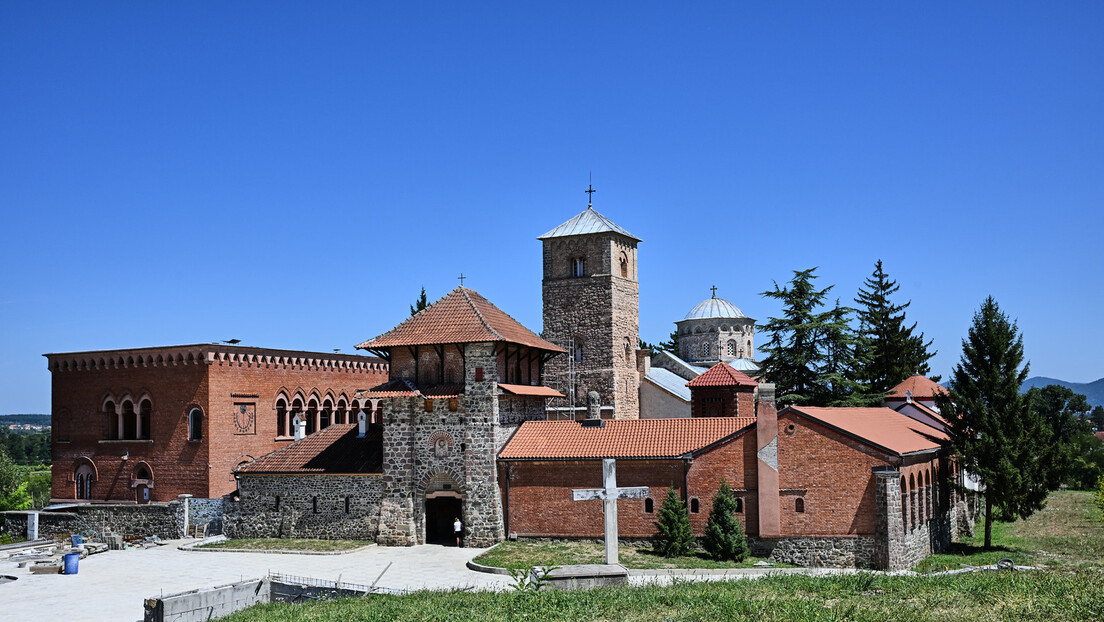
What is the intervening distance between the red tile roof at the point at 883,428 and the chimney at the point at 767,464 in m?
0.44

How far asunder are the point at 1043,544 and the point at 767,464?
1154 centimetres

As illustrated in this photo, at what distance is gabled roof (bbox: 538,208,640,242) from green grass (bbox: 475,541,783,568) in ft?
51.6

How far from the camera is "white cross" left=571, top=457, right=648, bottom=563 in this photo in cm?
2098

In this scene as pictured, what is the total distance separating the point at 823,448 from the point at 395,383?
13.0 m

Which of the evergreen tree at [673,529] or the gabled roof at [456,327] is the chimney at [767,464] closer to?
the evergreen tree at [673,529]

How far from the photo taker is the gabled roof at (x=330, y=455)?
2983 cm

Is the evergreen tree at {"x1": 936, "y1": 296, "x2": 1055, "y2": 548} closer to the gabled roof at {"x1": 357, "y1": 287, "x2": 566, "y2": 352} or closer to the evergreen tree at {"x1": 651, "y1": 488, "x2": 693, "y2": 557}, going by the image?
the evergreen tree at {"x1": 651, "y1": 488, "x2": 693, "y2": 557}

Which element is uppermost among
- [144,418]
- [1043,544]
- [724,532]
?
[144,418]

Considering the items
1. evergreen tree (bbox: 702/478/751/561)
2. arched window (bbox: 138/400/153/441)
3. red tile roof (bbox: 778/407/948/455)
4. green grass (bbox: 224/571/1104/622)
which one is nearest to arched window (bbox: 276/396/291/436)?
arched window (bbox: 138/400/153/441)


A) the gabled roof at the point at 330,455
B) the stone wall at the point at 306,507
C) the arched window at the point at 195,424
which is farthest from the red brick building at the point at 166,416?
the stone wall at the point at 306,507

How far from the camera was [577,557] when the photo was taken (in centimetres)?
2505

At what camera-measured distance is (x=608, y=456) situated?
1089 inches

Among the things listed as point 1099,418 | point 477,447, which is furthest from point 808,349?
point 1099,418

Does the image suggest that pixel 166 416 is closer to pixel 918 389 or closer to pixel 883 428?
pixel 883 428
